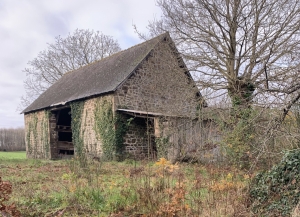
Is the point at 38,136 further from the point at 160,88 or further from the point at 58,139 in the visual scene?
the point at 160,88

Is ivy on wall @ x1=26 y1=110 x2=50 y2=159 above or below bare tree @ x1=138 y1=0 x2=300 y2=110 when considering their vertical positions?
below

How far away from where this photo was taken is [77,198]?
15.5 feet

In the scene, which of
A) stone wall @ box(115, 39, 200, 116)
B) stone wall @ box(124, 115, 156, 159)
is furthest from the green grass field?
stone wall @ box(115, 39, 200, 116)

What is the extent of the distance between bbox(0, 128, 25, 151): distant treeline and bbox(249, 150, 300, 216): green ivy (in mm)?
37026

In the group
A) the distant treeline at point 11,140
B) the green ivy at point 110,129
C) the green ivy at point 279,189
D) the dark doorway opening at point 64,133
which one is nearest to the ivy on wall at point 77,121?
the green ivy at point 110,129

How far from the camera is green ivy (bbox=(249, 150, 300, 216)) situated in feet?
13.1

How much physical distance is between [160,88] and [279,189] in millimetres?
9134

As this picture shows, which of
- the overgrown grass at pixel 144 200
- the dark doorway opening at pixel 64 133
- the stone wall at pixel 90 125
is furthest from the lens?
the dark doorway opening at pixel 64 133

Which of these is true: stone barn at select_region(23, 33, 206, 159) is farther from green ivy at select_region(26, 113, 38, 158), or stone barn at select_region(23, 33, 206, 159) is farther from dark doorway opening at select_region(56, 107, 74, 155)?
green ivy at select_region(26, 113, 38, 158)

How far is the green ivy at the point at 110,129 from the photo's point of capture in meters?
13.0

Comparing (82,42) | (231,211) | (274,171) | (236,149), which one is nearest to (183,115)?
(236,149)

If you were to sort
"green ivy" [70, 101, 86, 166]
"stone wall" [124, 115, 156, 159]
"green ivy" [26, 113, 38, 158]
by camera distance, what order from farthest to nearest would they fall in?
"green ivy" [26, 113, 38, 158], "green ivy" [70, 101, 86, 166], "stone wall" [124, 115, 156, 159]

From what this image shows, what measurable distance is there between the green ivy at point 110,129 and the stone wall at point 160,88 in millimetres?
641

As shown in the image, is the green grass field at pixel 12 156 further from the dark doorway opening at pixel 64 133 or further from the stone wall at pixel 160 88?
the stone wall at pixel 160 88
